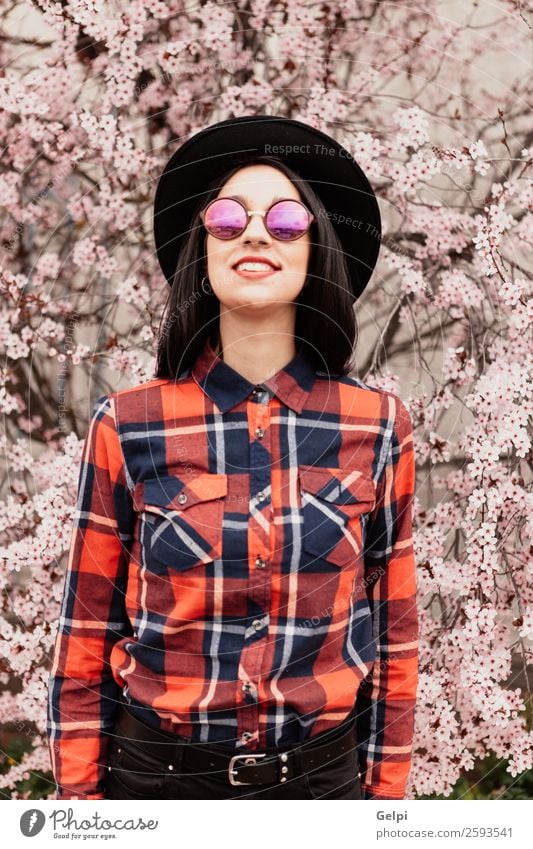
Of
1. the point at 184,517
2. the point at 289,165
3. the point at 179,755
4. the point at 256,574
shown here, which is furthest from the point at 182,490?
the point at 289,165

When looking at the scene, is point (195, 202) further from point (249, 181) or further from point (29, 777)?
point (29, 777)

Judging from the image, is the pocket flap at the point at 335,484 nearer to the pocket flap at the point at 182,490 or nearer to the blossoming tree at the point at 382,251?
the pocket flap at the point at 182,490

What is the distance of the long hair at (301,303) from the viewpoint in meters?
1.14

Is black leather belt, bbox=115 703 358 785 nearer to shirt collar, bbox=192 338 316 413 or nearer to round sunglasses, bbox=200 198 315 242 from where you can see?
shirt collar, bbox=192 338 316 413

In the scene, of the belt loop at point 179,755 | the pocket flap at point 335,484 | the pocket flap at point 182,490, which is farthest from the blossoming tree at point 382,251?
the belt loop at point 179,755

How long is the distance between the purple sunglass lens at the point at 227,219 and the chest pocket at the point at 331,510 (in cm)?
35

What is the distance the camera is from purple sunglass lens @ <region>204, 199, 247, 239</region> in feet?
3.55

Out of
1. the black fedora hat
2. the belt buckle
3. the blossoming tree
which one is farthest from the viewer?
the blossoming tree

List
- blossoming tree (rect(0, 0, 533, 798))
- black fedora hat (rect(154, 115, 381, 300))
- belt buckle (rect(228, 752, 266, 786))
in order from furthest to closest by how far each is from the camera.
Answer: blossoming tree (rect(0, 0, 533, 798))
black fedora hat (rect(154, 115, 381, 300))
belt buckle (rect(228, 752, 266, 786))

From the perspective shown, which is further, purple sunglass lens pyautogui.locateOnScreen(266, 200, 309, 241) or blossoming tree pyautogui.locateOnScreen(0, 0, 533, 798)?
blossoming tree pyautogui.locateOnScreen(0, 0, 533, 798)

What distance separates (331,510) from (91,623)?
40 centimetres

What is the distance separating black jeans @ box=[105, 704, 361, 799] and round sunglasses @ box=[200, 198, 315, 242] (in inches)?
27.9
